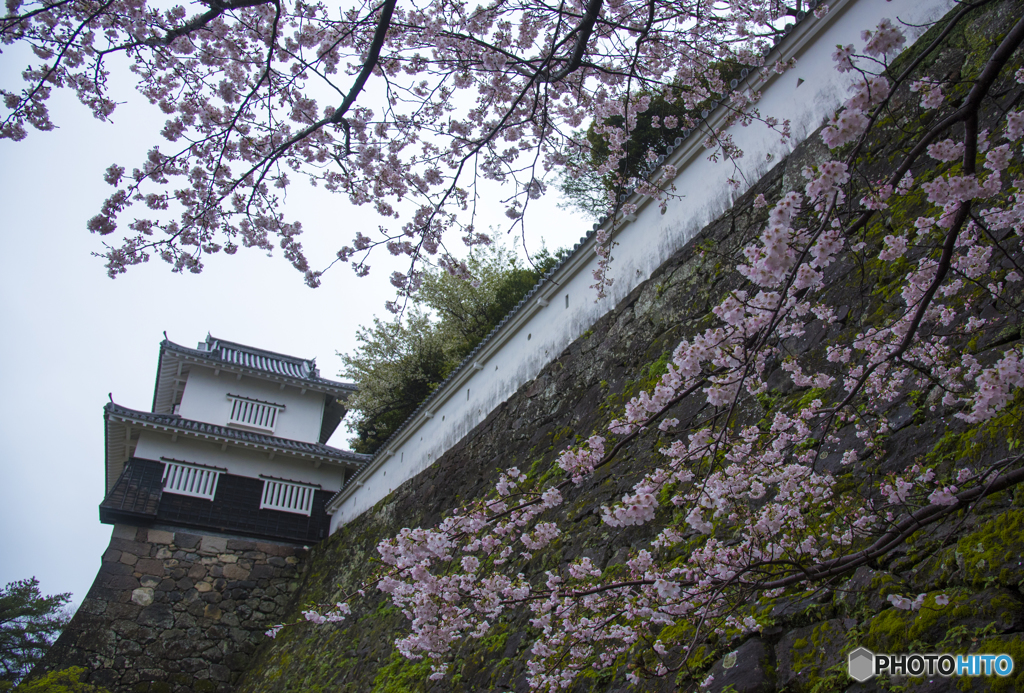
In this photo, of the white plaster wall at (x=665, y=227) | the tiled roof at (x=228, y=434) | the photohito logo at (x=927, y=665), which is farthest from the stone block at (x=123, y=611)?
the photohito logo at (x=927, y=665)

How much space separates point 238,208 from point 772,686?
159 inches

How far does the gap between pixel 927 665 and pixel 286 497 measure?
486 inches

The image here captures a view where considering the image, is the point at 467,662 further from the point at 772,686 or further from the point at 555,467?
the point at 772,686

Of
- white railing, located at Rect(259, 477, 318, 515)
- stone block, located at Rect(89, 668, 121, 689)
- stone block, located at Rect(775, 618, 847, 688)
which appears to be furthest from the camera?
white railing, located at Rect(259, 477, 318, 515)

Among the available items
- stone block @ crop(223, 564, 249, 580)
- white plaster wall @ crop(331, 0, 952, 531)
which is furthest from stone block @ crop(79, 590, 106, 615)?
white plaster wall @ crop(331, 0, 952, 531)

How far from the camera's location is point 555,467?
5418 mm

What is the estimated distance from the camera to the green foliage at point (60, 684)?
7828mm

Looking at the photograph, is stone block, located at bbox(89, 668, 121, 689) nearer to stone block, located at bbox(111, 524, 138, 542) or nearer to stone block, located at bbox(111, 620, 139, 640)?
stone block, located at bbox(111, 620, 139, 640)

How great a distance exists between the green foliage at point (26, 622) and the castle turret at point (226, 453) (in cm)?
339

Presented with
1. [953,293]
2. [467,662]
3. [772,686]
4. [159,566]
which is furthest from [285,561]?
[953,293]

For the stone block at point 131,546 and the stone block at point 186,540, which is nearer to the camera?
the stone block at point 131,546

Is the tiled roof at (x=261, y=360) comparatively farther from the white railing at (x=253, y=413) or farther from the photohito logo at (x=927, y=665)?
the photohito logo at (x=927, y=665)

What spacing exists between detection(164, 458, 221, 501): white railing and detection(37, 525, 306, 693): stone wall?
2.64 ft

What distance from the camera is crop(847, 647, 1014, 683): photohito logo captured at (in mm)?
1871
